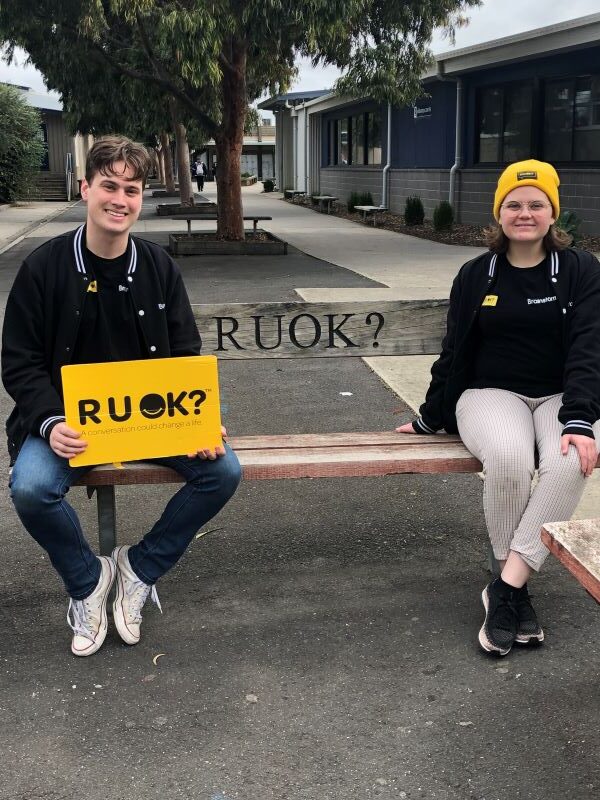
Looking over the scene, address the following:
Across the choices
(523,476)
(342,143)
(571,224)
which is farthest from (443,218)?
(523,476)

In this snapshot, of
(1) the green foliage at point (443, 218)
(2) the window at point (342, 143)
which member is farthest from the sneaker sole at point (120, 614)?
(2) the window at point (342, 143)

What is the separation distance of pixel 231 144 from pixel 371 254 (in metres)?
3.21

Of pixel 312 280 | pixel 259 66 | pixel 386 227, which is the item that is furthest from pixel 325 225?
pixel 312 280

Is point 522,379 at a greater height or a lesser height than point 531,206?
lesser

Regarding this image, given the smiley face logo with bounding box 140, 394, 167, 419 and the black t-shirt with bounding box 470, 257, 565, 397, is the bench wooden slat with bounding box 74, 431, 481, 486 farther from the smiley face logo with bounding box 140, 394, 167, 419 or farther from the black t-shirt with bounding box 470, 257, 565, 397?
the black t-shirt with bounding box 470, 257, 565, 397

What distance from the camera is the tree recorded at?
39.0 ft

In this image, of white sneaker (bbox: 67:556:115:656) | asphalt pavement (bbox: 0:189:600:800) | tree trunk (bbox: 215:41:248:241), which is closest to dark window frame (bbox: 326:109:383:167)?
tree trunk (bbox: 215:41:248:241)

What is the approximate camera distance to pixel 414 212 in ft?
71.8

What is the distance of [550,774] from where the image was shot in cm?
249

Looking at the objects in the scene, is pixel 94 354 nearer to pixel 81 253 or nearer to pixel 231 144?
pixel 81 253

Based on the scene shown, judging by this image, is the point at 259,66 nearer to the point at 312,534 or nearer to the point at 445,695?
the point at 312,534

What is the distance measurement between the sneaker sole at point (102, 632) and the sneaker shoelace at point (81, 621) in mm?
21

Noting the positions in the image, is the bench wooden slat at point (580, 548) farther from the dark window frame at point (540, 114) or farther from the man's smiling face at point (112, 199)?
the dark window frame at point (540, 114)

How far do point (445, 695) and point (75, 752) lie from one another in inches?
44.9
